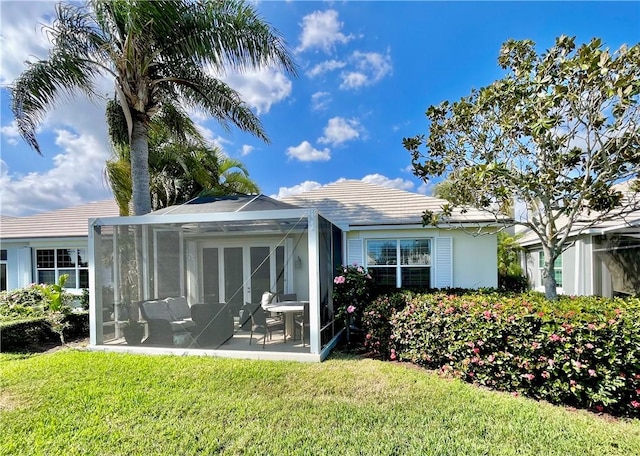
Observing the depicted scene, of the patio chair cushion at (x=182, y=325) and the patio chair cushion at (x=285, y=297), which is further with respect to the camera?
the patio chair cushion at (x=285, y=297)

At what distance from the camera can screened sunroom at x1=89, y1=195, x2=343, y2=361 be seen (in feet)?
24.8

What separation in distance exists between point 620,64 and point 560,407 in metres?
5.57

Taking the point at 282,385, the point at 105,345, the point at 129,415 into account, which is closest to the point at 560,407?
the point at 282,385

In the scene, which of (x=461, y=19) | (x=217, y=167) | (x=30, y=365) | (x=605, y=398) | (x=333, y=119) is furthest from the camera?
(x=333, y=119)

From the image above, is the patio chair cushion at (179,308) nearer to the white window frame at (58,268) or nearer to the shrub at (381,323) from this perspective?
the shrub at (381,323)

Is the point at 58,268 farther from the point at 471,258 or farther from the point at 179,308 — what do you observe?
the point at 471,258

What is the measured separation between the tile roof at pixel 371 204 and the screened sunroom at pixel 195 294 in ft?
9.31

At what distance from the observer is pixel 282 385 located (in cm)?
595

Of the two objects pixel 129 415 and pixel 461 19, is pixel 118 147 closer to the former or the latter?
pixel 129 415

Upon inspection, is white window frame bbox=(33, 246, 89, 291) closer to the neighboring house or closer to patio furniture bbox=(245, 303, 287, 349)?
→ the neighboring house

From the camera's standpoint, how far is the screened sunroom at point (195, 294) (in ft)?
24.8

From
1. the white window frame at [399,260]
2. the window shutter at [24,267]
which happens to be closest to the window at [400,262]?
the white window frame at [399,260]

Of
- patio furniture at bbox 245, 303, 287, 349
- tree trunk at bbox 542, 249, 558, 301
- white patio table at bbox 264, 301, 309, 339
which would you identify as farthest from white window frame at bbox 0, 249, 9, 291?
tree trunk at bbox 542, 249, 558, 301

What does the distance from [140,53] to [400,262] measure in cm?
974
